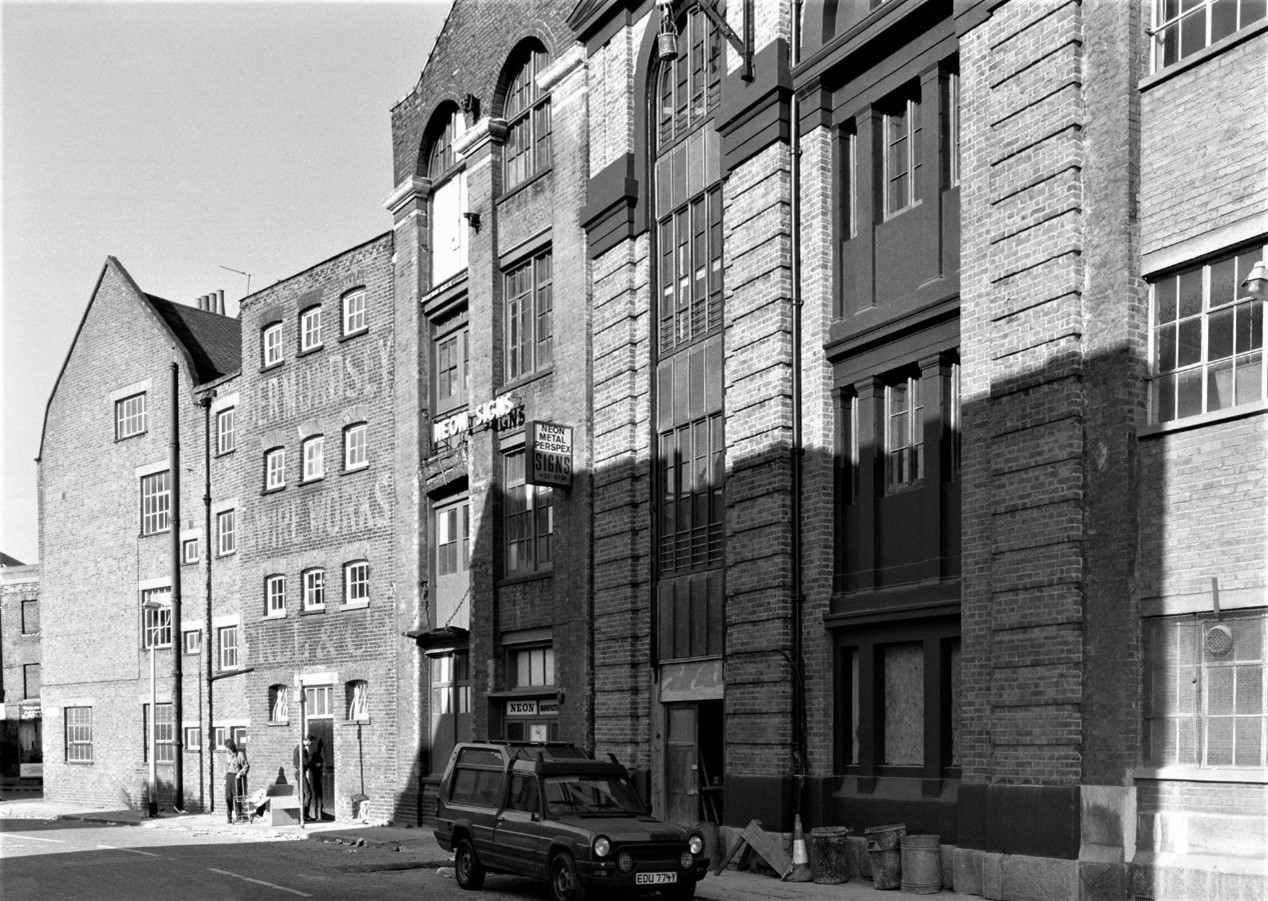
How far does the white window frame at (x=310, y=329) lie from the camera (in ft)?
117

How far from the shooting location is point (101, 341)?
44750 mm

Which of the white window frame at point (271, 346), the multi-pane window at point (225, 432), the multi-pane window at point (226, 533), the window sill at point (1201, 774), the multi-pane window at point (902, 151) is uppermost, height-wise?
the multi-pane window at point (902, 151)

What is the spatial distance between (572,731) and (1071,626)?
11794 millimetres

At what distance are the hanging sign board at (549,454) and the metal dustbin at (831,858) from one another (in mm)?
8966

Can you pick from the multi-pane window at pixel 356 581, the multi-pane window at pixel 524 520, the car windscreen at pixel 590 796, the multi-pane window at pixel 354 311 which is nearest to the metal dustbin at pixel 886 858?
the car windscreen at pixel 590 796

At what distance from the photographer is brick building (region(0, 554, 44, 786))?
6488cm

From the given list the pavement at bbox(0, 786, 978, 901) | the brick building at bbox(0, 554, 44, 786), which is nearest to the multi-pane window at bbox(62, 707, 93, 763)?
the pavement at bbox(0, 786, 978, 901)

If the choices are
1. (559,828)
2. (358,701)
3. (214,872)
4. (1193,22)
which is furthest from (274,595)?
(1193,22)

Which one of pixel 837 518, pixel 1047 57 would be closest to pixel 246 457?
pixel 837 518

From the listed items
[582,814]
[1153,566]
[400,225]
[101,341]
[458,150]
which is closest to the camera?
[1153,566]

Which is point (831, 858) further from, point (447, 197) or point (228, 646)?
point (228, 646)

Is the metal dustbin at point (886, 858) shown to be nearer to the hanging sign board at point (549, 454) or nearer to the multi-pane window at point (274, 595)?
the hanging sign board at point (549, 454)

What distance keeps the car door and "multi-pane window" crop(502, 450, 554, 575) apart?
916 cm

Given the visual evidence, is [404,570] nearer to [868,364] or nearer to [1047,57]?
[868,364]
